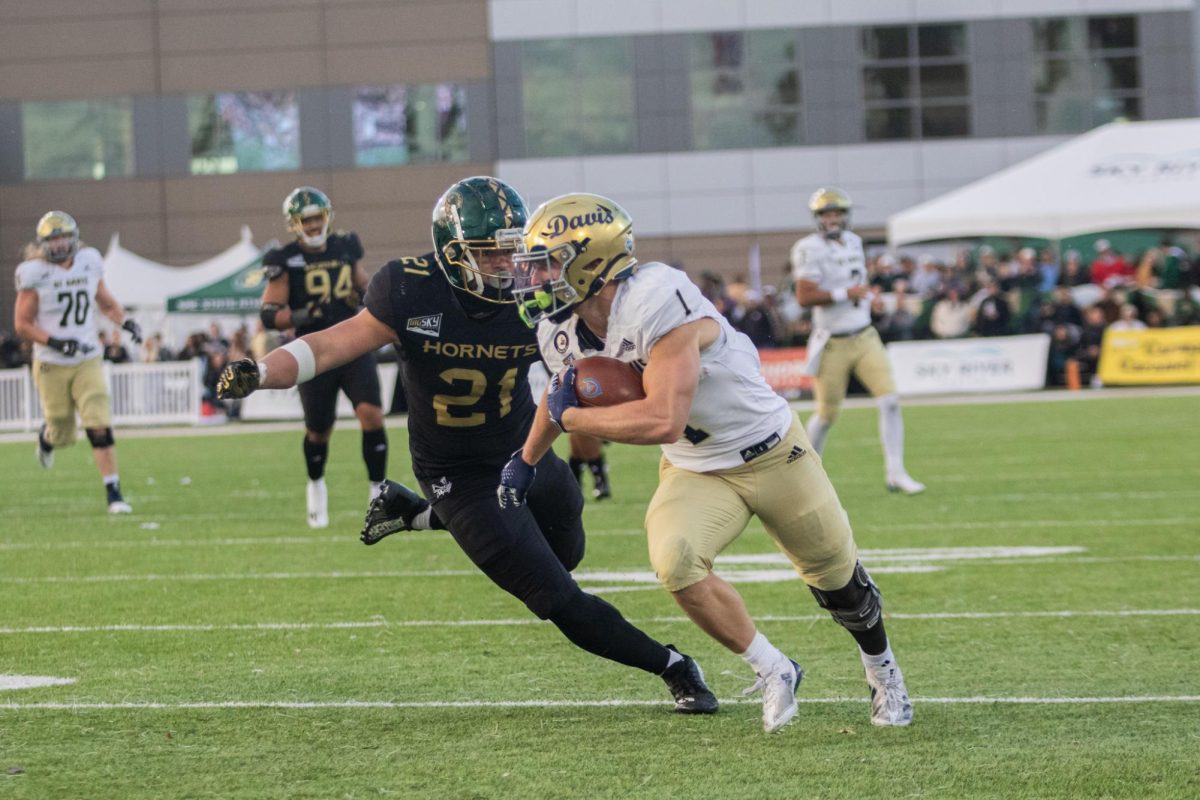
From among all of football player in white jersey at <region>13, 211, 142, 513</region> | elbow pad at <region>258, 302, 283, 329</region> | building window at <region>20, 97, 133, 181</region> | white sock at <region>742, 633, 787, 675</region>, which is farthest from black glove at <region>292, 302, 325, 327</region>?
building window at <region>20, 97, 133, 181</region>

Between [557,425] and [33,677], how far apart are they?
7.23ft

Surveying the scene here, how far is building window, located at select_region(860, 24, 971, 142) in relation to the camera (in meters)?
34.6

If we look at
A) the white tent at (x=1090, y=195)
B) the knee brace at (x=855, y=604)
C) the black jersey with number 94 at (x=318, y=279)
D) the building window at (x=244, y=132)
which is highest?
the building window at (x=244, y=132)

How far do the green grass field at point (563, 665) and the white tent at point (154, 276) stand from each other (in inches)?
692

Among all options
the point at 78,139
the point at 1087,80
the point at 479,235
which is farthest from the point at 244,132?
the point at 479,235

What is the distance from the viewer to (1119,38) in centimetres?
3491

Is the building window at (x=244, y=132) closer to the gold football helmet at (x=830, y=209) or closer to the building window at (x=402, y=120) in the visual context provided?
the building window at (x=402, y=120)

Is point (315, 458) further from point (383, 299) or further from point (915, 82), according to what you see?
point (915, 82)

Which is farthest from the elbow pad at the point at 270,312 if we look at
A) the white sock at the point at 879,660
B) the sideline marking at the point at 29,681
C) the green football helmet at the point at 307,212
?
the white sock at the point at 879,660

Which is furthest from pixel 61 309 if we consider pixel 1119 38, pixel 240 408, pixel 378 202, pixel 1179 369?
pixel 1119 38

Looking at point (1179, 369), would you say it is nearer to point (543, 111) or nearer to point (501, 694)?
point (543, 111)

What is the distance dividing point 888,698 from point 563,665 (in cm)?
137

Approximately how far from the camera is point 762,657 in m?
4.83

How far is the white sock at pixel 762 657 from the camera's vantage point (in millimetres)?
4816
